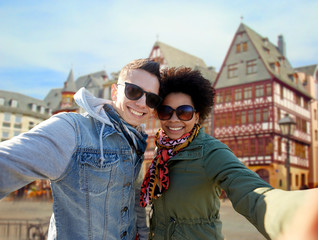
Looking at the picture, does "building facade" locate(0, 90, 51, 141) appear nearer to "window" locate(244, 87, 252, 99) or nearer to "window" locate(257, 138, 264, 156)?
"window" locate(244, 87, 252, 99)

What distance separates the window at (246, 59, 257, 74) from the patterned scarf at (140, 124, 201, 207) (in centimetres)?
2222

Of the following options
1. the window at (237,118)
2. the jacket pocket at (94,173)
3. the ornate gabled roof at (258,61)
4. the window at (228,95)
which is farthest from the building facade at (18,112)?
the jacket pocket at (94,173)

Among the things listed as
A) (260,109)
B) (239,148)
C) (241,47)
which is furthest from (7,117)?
(260,109)

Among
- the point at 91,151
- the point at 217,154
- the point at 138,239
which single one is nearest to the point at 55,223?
the point at 91,151

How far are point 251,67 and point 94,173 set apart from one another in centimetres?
2338

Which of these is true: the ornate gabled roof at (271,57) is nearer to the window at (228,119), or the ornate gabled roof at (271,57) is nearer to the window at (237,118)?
the window at (237,118)

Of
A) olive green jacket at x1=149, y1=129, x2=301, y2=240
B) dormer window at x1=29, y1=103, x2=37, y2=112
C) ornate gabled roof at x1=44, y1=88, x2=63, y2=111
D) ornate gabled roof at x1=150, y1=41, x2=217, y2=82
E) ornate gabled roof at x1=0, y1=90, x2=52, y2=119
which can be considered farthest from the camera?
ornate gabled roof at x1=44, y1=88, x2=63, y2=111

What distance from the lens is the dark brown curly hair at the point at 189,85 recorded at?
2.67 meters

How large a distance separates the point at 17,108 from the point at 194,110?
49.5 meters

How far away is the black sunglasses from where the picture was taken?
8.35 feet

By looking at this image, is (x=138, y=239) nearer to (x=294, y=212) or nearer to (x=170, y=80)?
(x=170, y=80)

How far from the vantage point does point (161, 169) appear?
2.30 m

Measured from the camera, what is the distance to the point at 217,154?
200 centimetres

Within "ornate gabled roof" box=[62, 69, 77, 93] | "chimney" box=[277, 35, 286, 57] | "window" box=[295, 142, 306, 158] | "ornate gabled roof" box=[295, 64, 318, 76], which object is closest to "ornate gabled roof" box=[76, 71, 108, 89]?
"ornate gabled roof" box=[62, 69, 77, 93]
